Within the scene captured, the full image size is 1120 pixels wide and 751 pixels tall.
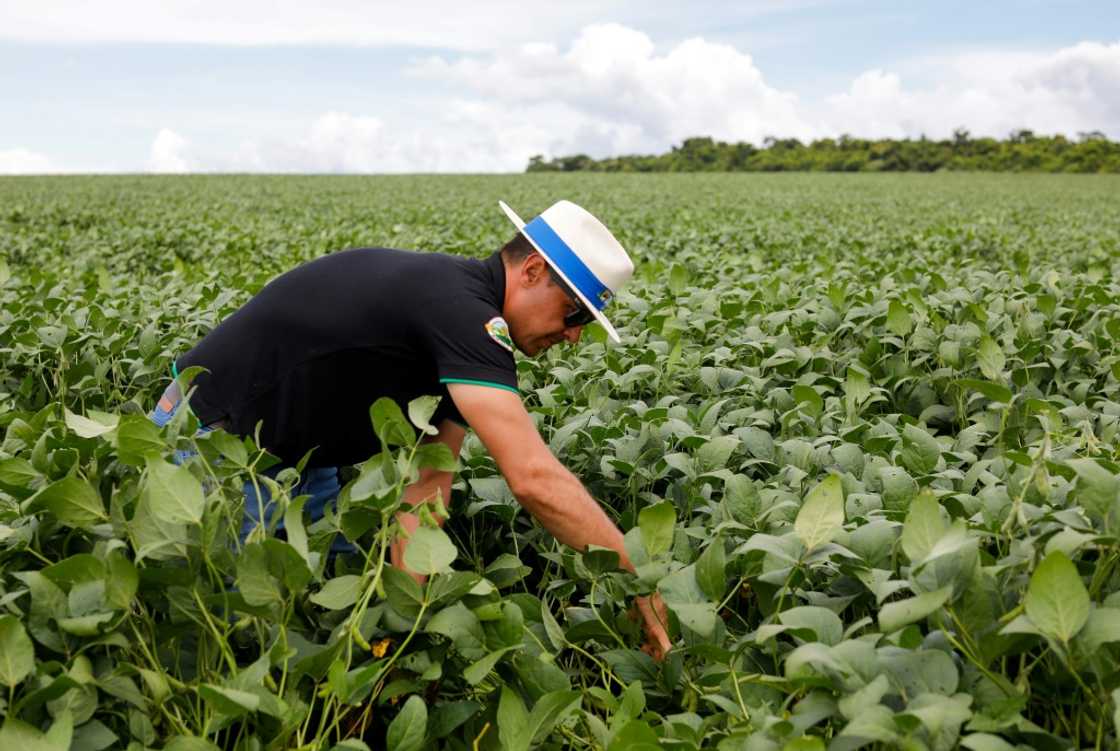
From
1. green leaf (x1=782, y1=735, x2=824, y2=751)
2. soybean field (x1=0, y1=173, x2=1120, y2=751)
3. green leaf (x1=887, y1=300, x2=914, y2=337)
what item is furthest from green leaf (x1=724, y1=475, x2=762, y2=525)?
green leaf (x1=887, y1=300, x2=914, y2=337)

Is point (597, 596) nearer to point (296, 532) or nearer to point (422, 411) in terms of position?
point (422, 411)

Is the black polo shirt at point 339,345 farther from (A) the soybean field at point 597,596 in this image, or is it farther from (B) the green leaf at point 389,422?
(B) the green leaf at point 389,422

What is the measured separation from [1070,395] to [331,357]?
10.8 ft

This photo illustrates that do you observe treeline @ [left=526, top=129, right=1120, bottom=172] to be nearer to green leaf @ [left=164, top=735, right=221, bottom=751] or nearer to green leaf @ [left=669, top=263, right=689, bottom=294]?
green leaf @ [left=669, top=263, right=689, bottom=294]

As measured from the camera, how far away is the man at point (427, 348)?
7.67ft

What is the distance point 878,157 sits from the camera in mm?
64500

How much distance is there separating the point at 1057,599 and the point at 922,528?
0.26 m

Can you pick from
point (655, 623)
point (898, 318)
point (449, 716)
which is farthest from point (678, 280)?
point (449, 716)

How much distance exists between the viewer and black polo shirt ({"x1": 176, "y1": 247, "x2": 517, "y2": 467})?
8.55 ft

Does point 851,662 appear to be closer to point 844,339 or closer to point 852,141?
point 844,339

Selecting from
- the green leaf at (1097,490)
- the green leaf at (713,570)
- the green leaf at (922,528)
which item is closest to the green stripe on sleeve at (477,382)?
the green leaf at (713,570)

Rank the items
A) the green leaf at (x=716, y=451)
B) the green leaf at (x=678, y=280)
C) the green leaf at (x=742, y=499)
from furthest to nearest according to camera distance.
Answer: the green leaf at (x=678, y=280)
the green leaf at (x=716, y=451)
the green leaf at (x=742, y=499)

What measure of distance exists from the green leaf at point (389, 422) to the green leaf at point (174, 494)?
350 mm

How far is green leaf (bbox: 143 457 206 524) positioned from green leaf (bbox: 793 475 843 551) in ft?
3.74
